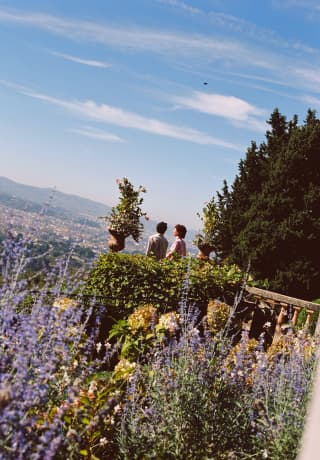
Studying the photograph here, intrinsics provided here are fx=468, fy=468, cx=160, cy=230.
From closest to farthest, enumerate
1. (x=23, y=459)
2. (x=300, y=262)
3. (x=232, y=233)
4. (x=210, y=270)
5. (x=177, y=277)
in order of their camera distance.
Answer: (x=23, y=459), (x=177, y=277), (x=210, y=270), (x=300, y=262), (x=232, y=233)

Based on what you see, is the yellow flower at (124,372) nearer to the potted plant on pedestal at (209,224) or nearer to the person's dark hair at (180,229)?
the person's dark hair at (180,229)

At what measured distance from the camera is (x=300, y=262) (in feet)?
47.4

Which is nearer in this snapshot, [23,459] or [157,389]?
[23,459]

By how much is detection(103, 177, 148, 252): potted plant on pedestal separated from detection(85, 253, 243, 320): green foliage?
3.34 m

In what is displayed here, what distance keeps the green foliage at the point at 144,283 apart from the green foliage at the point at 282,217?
23.6 feet

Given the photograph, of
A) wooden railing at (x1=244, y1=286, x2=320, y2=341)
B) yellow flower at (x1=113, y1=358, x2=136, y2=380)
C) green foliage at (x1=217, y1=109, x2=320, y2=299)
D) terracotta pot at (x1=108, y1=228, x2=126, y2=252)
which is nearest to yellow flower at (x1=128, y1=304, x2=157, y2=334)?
yellow flower at (x1=113, y1=358, x2=136, y2=380)

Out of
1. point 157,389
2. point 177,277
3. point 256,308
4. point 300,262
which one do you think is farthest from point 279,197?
point 157,389

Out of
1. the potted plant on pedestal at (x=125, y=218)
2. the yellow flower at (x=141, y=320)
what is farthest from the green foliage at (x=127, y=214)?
the yellow flower at (x=141, y=320)

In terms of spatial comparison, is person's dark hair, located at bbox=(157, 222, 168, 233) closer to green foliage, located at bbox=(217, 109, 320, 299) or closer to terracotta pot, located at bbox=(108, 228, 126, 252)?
terracotta pot, located at bbox=(108, 228, 126, 252)

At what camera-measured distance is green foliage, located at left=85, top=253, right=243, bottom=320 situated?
6.90 meters

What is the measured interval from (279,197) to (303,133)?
247 cm

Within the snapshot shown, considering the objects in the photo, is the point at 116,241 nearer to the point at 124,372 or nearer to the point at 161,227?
the point at 161,227

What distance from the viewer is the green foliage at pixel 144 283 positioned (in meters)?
6.90

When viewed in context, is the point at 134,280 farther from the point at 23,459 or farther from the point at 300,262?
the point at 300,262
